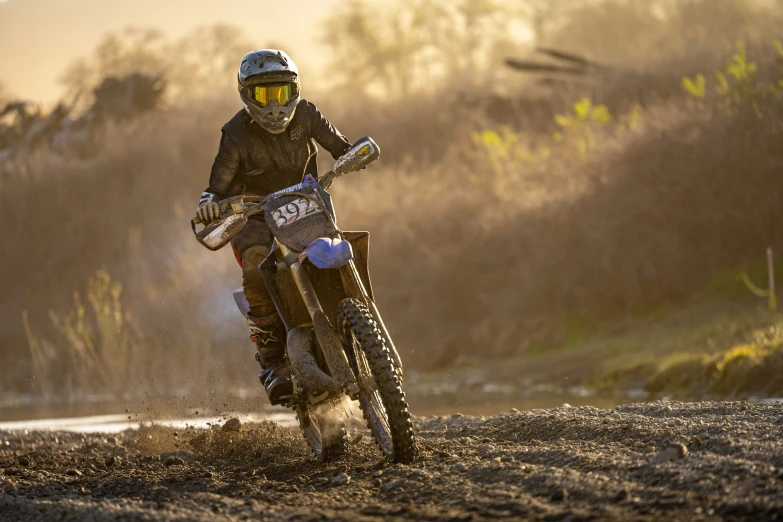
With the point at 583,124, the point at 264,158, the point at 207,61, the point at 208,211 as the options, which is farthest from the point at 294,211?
the point at 207,61

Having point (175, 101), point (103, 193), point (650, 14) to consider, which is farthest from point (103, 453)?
point (650, 14)

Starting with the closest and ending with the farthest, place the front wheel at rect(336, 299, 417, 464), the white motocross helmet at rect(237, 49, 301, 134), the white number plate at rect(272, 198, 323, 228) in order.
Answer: the front wheel at rect(336, 299, 417, 464) < the white number plate at rect(272, 198, 323, 228) < the white motocross helmet at rect(237, 49, 301, 134)

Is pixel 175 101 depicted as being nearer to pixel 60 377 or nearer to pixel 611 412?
pixel 60 377

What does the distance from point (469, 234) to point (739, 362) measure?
13179mm

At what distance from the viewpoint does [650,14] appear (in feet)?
198

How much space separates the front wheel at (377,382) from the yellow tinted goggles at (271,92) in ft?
5.26

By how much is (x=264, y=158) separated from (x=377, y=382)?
2.15 metres

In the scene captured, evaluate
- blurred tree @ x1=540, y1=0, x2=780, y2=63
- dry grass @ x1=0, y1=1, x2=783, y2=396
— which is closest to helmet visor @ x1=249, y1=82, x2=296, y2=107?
dry grass @ x1=0, y1=1, x2=783, y2=396

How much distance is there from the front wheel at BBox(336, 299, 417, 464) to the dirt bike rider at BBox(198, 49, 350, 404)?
2.63 ft

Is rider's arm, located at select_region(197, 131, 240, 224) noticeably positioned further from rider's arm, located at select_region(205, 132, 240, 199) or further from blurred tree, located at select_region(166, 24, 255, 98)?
blurred tree, located at select_region(166, 24, 255, 98)

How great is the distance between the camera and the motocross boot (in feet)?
28.1

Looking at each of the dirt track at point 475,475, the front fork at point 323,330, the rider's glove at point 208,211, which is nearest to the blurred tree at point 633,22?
the dirt track at point 475,475

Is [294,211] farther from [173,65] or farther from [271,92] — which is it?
[173,65]

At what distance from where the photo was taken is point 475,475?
275 inches
